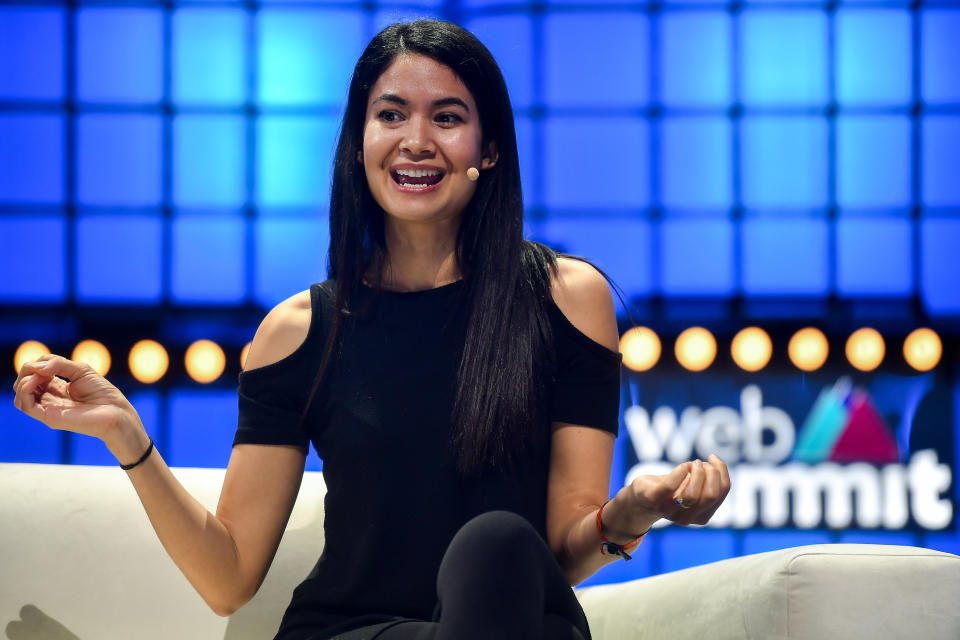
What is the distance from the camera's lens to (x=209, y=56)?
414 centimetres

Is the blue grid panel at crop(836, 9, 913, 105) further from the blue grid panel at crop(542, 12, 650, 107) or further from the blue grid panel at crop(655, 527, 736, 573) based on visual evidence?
the blue grid panel at crop(655, 527, 736, 573)

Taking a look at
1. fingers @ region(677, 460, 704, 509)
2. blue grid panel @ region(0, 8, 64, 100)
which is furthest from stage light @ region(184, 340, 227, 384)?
fingers @ region(677, 460, 704, 509)

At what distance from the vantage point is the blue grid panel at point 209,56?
412 cm

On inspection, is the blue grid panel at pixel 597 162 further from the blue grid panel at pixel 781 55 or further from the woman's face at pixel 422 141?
the woman's face at pixel 422 141

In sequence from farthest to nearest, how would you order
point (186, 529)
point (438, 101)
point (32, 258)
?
point (32, 258) → point (438, 101) → point (186, 529)

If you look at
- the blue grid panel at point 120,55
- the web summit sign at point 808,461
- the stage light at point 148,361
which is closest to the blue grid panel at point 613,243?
the web summit sign at point 808,461

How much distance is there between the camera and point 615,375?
149 cm

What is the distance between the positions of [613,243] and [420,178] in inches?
101

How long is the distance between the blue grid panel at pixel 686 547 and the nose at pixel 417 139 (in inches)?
110

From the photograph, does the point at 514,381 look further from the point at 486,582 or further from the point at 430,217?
the point at 486,582

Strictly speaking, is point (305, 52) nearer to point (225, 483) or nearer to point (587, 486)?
point (225, 483)

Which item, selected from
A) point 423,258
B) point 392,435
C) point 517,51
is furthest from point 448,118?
point 517,51

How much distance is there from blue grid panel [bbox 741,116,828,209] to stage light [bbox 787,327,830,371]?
49 centimetres

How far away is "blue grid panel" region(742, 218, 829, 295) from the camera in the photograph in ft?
13.1
